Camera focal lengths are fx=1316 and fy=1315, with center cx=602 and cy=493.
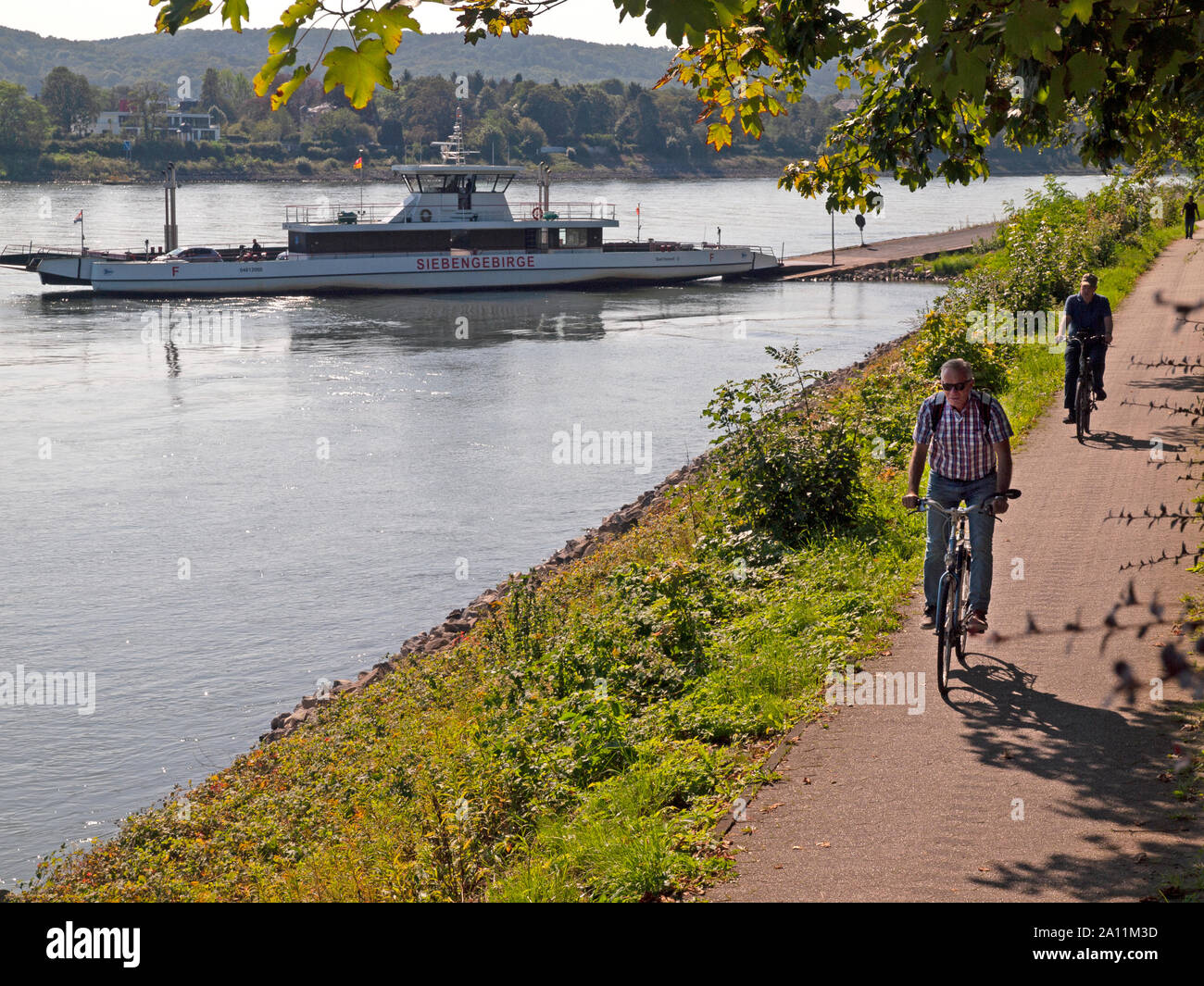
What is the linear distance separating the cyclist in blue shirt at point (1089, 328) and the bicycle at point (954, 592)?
684 centimetres

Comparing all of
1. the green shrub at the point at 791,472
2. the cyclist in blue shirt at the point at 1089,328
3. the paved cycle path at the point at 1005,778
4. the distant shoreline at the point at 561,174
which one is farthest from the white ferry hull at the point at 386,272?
the distant shoreline at the point at 561,174

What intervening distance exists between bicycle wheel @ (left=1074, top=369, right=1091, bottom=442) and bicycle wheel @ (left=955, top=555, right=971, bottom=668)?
6.85 metres

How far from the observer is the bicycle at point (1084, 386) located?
545 inches

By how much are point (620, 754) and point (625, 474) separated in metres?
14.6

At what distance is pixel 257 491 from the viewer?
2038 centimetres

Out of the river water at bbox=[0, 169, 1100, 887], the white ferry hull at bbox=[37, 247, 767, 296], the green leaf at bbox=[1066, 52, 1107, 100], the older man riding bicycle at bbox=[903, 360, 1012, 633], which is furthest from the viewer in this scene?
the white ferry hull at bbox=[37, 247, 767, 296]

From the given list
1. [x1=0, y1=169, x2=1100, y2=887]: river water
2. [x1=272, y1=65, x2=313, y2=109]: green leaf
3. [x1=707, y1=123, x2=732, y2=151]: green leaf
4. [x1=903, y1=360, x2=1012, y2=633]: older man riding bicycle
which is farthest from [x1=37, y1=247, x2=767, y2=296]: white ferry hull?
[x1=272, y1=65, x2=313, y2=109]: green leaf

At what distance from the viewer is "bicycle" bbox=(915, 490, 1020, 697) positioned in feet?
24.0

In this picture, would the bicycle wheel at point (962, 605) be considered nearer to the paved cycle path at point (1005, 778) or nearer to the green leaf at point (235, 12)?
the paved cycle path at point (1005, 778)

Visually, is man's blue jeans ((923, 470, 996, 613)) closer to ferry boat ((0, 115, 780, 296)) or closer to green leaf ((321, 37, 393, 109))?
green leaf ((321, 37, 393, 109))

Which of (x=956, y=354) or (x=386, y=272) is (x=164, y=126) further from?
(x=956, y=354)

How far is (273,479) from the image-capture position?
21203 mm

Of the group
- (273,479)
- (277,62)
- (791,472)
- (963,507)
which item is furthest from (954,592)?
(273,479)

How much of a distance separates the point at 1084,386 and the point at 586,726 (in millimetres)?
8533
